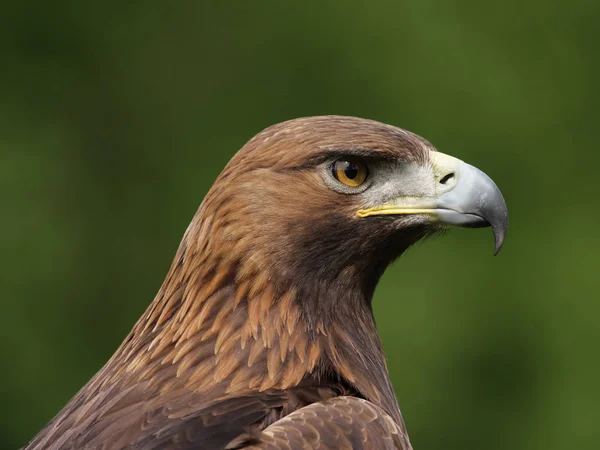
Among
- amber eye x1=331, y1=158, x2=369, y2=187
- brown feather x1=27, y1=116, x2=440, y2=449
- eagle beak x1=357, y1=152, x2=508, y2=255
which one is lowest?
brown feather x1=27, y1=116, x2=440, y2=449

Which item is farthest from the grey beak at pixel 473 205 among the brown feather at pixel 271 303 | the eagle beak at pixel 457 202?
the brown feather at pixel 271 303

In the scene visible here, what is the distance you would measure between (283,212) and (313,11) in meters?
3.90

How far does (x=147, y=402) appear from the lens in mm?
2439

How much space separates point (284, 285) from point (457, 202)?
48cm

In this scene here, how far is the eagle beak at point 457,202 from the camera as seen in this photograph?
8.84ft

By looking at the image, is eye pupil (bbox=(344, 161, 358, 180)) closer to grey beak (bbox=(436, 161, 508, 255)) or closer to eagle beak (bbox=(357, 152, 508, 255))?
eagle beak (bbox=(357, 152, 508, 255))

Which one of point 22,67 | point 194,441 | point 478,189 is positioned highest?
point 22,67

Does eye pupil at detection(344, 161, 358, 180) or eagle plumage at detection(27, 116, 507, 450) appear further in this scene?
eye pupil at detection(344, 161, 358, 180)

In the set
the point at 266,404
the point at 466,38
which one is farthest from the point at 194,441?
the point at 466,38

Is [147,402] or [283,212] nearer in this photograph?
[147,402]

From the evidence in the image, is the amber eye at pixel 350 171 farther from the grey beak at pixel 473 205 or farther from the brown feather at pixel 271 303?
the grey beak at pixel 473 205

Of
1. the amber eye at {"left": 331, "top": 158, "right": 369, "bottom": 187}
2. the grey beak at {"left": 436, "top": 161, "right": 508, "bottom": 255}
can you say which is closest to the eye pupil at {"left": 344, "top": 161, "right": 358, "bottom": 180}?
the amber eye at {"left": 331, "top": 158, "right": 369, "bottom": 187}

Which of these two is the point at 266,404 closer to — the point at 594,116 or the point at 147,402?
the point at 147,402

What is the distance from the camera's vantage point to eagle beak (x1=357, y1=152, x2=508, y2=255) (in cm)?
270
